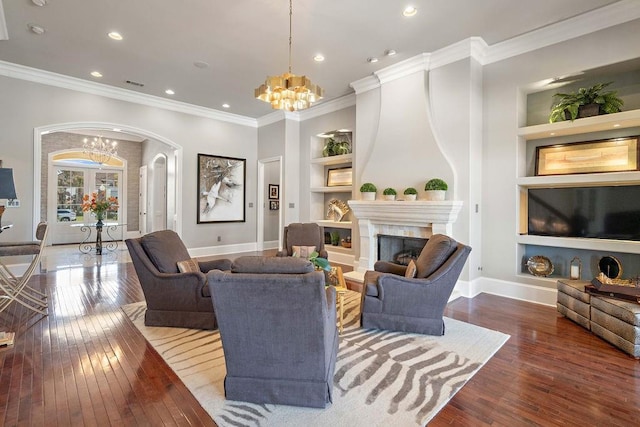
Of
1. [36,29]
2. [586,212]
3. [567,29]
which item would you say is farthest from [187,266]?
[567,29]

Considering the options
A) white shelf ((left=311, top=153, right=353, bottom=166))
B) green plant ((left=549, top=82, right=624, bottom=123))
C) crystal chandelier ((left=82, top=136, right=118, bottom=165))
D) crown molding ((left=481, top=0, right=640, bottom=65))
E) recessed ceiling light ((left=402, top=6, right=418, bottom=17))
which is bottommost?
white shelf ((left=311, top=153, right=353, bottom=166))

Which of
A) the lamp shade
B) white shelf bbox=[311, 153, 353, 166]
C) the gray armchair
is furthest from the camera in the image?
white shelf bbox=[311, 153, 353, 166]

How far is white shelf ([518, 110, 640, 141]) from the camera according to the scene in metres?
3.50

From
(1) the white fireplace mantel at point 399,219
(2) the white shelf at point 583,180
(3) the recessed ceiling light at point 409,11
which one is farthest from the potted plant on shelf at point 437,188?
(3) the recessed ceiling light at point 409,11

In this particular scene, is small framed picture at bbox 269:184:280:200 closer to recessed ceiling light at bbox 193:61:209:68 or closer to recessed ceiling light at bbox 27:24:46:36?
recessed ceiling light at bbox 193:61:209:68

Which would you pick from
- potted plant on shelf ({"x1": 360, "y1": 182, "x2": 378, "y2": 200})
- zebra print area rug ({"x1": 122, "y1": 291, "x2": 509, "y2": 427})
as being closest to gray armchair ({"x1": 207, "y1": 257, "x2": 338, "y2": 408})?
zebra print area rug ({"x1": 122, "y1": 291, "x2": 509, "y2": 427})

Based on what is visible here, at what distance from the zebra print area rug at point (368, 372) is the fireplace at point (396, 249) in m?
1.94

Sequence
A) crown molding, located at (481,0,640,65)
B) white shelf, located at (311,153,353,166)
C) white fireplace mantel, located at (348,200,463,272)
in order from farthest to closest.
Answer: white shelf, located at (311,153,353,166) < white fireplace mantel, located at (348,200,463,272) < crown molding, located at (481,0,640,65)

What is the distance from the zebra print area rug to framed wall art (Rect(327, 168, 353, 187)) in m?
3.91

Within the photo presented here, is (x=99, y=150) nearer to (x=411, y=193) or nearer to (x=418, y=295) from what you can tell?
(x=411, y=193)

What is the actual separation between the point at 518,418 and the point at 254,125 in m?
7.95

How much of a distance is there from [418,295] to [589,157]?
2.98m

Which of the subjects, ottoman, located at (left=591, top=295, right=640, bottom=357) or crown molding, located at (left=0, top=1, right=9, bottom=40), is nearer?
ottoman, located at (left=591, top=295, right=640, bottom=357)

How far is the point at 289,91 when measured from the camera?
3551mm
